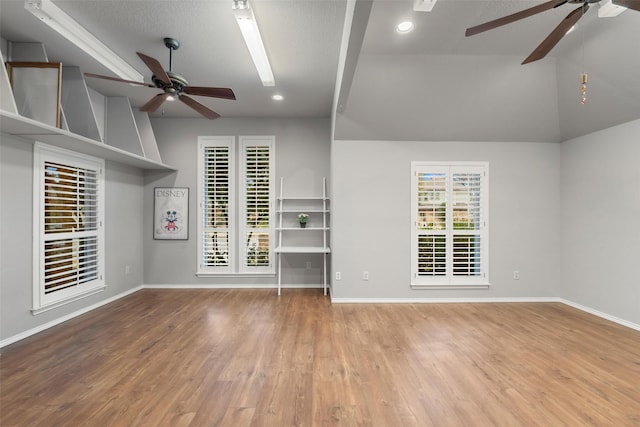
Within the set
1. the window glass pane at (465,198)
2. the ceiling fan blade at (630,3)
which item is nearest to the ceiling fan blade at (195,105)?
the ceiling fan blade at (630,3)

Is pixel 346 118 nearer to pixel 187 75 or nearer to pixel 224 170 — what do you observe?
pixel 187 75

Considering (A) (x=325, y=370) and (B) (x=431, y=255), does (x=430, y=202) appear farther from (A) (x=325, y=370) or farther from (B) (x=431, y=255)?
(A) (x=325, y=370)

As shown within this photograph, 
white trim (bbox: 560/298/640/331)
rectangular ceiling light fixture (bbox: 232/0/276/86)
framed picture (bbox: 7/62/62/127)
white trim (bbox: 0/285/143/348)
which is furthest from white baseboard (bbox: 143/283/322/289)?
white trim (bbox: 560/298/640/331)

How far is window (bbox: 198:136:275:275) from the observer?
544cm

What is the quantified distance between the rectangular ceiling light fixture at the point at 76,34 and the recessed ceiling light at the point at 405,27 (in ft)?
10.1

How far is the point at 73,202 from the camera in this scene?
3996 millimetres

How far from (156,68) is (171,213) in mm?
3467

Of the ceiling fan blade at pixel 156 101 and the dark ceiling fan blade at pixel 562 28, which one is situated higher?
the dark ceiling fan blade at pixel 562 28

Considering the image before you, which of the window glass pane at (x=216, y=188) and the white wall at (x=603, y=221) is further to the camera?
the window glass pane at (x=216, y=188)

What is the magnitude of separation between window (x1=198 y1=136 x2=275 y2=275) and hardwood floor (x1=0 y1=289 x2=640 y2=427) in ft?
4.83

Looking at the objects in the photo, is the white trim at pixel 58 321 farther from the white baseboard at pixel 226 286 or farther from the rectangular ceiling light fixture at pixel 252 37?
the rectangular ceiling light fixture at pixel 252 37

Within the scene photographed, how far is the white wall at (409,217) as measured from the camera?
4582 mm

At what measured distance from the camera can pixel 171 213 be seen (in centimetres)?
546

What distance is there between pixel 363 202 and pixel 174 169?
139 inches
